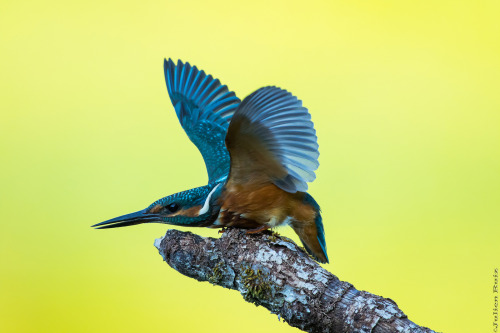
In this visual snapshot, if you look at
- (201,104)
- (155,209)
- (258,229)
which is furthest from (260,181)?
(201,104)

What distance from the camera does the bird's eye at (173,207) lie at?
8.73 ft

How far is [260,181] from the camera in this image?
2580mm

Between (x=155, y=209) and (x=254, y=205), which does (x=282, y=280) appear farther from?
(x=155, y=209)

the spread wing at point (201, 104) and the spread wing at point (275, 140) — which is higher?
the spread wing at point (201, 104)

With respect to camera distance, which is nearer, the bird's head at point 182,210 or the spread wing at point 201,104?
the bird's head at point 182,210

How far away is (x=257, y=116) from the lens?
2299mm

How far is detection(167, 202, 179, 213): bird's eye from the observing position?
266 centimetres

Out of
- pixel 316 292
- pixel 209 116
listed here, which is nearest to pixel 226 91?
pixel 209 116

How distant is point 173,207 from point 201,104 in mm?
1148

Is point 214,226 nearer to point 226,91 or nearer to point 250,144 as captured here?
point 250,144

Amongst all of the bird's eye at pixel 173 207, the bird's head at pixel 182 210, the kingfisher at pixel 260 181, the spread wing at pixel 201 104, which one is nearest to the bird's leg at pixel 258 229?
the kingfisher at pixel 260 181

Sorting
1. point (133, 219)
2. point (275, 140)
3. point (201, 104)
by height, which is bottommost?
point (133, 219)

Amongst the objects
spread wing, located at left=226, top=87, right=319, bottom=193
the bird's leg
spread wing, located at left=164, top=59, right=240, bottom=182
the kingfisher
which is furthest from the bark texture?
spread wing, located at left=164, top=59, right=240, bottom=182

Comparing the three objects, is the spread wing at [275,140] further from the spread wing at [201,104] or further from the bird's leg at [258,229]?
the spread wing at [201,104]
